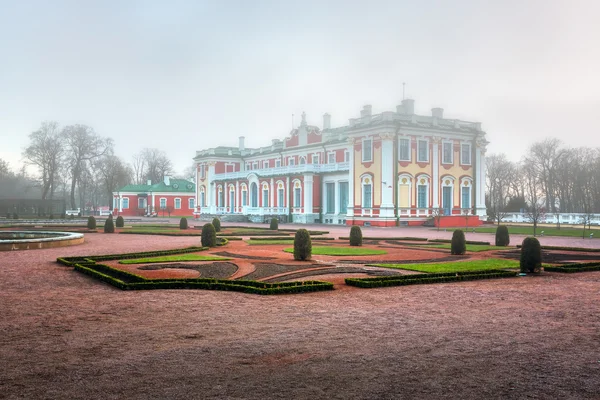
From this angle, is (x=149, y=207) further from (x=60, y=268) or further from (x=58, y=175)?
(x=60, y=268)

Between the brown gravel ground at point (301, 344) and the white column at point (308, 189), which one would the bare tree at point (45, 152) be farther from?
the brown gravel ground at point (301, 344)

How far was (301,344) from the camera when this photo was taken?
695 centimetres

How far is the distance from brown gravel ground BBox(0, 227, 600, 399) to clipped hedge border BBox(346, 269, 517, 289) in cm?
49

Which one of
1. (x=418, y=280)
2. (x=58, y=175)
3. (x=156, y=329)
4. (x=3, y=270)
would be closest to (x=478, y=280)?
(x=418, y=280)

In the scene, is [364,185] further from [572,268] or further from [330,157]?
[572,268]

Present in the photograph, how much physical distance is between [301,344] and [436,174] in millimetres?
39488

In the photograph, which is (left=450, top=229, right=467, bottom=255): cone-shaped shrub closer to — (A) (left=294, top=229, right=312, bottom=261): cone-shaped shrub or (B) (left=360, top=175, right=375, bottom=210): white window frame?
(A) (left=294, top=229, right=312, bottom=261): cone-shaped shrub

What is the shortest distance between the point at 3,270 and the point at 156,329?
8.65 meters

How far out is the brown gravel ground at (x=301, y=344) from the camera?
5.41m

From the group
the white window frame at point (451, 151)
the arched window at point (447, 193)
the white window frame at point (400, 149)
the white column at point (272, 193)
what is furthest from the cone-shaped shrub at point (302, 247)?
the white column at point (272, 193)

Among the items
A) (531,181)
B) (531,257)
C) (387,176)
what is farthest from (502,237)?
(531,181)

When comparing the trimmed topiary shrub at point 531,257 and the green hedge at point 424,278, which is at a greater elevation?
the trimmed topiary shrub at point 531,257

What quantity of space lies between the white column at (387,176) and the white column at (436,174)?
4.27 m

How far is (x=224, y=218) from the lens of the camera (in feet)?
188
